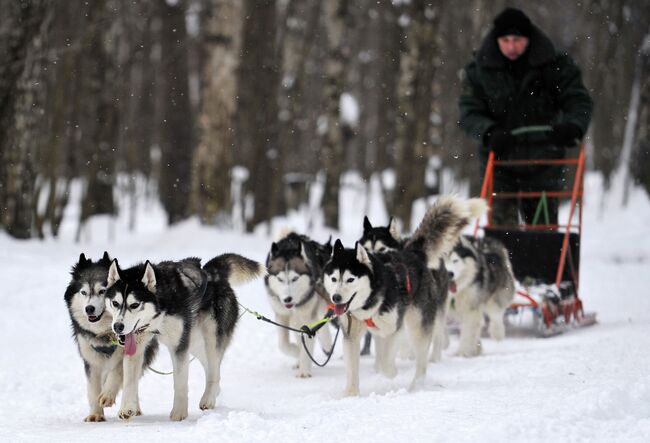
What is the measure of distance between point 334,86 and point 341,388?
900 centimetres

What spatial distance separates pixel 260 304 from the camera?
836 centimetres

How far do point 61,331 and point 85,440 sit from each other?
3.66 meters

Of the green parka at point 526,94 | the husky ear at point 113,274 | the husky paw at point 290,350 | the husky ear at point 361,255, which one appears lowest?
the husky paw at point 290,350

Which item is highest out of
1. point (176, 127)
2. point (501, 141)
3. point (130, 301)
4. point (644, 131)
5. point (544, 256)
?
point (176, 127)

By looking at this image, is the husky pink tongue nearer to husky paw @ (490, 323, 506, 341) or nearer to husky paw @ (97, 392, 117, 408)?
husky paw @ (97, 392, 117, 408)

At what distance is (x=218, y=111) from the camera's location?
12.0m

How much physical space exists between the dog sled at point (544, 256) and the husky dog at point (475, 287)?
0.66 feet

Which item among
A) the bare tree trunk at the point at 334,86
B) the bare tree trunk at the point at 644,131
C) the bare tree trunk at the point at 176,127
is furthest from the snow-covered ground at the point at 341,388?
the bare tree trunk at the point at 334,86

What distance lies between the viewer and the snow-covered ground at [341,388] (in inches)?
139

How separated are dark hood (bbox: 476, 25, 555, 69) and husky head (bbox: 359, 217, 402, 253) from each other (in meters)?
2.28

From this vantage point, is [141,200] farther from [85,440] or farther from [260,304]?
[85,440]

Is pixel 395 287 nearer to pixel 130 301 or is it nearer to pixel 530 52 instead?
pixel 130 301

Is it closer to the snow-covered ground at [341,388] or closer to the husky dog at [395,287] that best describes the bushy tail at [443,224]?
the husky dog at [395,287]

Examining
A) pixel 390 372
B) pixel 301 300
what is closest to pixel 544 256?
pixel 301 300
